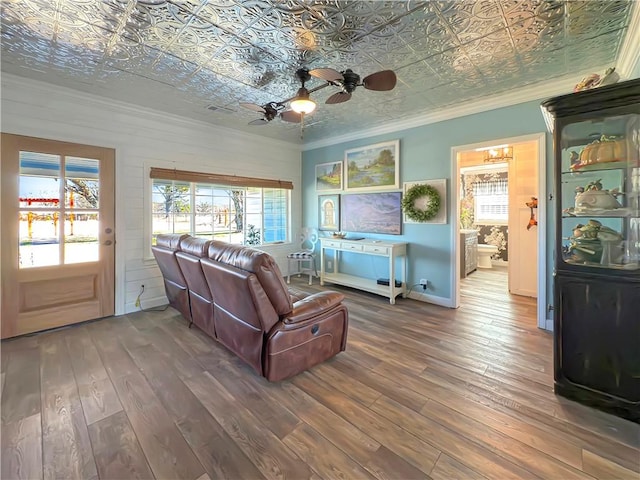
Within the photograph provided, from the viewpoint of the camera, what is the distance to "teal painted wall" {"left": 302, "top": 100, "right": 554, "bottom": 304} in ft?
11.0

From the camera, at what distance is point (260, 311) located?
2.09 m

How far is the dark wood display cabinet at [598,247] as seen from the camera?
1851 millimetres

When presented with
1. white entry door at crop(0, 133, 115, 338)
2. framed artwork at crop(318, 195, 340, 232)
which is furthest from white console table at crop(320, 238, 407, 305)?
white entry door at crop(0, 133, 115, 338)

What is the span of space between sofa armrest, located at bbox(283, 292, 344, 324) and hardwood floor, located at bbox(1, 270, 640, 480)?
52cm

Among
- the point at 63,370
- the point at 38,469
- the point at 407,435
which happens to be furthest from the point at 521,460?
the point at 63,370

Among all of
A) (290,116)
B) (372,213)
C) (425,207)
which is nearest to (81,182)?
(290,116)

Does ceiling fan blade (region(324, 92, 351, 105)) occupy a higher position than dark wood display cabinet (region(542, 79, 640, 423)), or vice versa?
ceiling fan blade (region(324, 92, 351, 105))

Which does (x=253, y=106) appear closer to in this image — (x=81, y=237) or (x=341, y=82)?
(x=341, y=82)

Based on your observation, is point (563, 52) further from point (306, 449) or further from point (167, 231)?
point (167, 231)

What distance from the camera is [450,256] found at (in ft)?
13.2

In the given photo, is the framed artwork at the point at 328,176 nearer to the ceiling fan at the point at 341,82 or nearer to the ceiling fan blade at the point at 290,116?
the ceiling fan blade at the point at 290,116

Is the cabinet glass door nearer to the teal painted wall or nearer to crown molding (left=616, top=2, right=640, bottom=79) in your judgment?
crown molding (left=616, top=2, right=640, bottom=79)

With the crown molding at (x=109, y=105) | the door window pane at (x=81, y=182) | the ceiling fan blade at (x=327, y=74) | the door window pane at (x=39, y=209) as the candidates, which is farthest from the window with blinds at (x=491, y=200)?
the door window pane at (x=39, y=209)

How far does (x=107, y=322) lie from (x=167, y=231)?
1.41 meters
